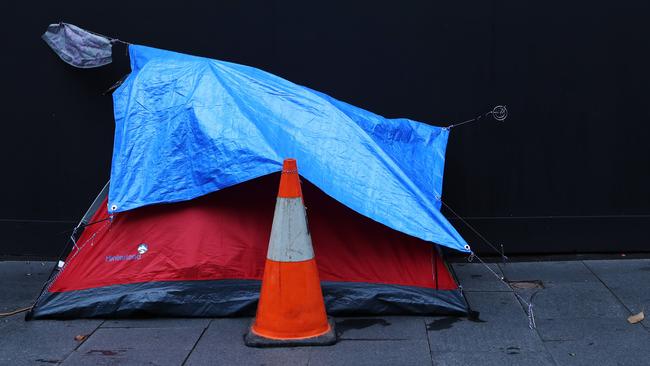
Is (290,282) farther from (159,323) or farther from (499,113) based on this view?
(499,113)

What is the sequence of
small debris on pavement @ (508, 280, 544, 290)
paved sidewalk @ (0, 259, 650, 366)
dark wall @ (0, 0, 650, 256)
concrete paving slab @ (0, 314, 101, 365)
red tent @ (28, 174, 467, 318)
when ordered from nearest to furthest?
paved sidewalk @ (0, 259, 650, 366) → concrete paving slab @ (0, 314, 101, 365) → red tent @ (28, 174, 467, 318) → small debris on pavement @ (508, 280, 544, 290) → dark wall @ (0, 0, 650, 256)

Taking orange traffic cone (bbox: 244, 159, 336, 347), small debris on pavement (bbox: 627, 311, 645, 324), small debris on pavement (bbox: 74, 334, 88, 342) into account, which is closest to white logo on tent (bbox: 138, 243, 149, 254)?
small debris on pavement (bbox: 74, 334, 88, 342)

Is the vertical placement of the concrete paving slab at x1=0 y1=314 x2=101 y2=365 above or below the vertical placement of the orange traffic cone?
below

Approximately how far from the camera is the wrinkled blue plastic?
5.49 metres

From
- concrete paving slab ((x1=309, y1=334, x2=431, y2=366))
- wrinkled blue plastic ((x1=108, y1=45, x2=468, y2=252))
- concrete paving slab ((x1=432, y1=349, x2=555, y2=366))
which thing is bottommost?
concrete paving slab ((x1=432, y1=349, x2=555, y2=366))

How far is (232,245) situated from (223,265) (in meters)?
0.17

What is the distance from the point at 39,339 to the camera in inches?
210

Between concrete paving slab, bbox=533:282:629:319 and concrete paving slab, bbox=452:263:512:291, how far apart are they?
388 mm

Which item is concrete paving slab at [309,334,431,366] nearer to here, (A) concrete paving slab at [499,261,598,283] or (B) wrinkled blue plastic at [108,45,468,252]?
(B) wrinkled blue plastic at [108,45,468,252]

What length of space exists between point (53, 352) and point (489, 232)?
4035 mm

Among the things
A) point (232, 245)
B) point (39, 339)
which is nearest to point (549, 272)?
point (232, 245)

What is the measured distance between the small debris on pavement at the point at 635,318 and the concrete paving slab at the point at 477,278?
105 centimetres

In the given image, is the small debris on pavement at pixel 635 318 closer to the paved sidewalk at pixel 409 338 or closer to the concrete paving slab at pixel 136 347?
the paved sidewalk at pixel 409 338

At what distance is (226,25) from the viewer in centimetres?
716
